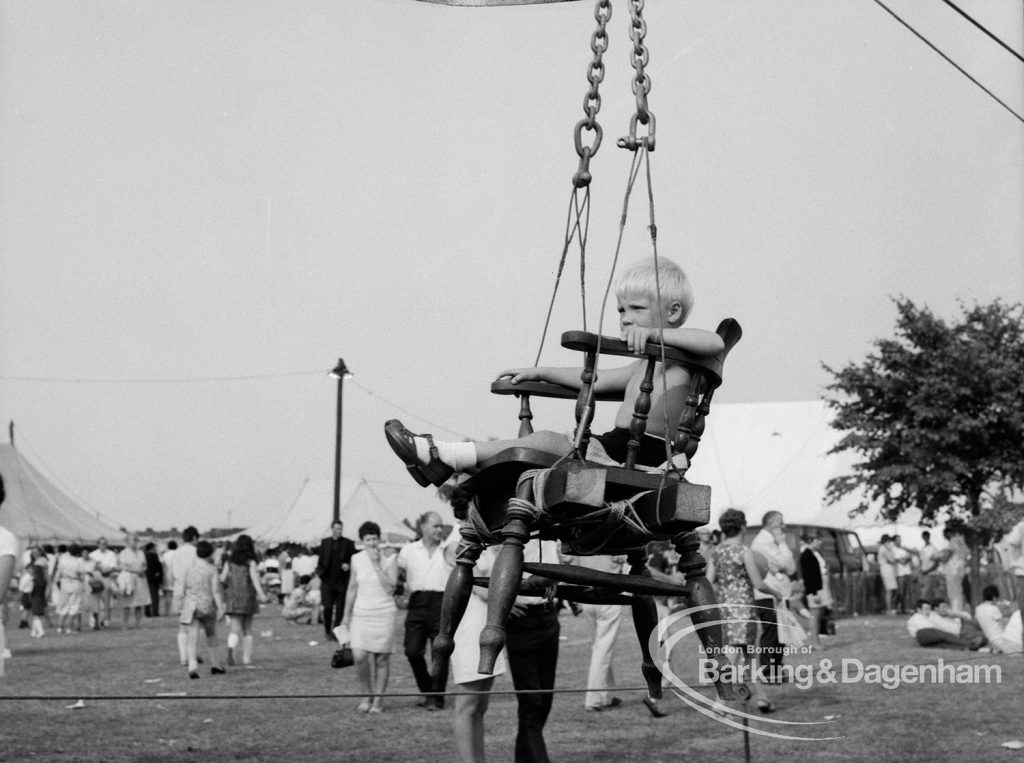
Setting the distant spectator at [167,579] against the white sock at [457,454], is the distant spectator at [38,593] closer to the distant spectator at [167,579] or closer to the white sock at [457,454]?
the distant spectator at [167,579]

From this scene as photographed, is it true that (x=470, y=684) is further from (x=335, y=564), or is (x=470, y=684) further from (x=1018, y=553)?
(x=335, y=564)

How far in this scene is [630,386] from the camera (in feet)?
15.0

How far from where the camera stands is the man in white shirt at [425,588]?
1089 centimetres

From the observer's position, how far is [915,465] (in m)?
26.0

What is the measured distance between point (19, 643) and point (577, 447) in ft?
60.7

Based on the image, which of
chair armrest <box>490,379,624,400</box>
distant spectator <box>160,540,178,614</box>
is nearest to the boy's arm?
chair armrest <box>490,379,624,400</box>

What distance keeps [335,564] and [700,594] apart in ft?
43.2

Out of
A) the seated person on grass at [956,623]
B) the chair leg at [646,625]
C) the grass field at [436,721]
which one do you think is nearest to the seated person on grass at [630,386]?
the chair leg at [646,625]

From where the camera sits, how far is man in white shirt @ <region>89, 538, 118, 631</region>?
2322 centimetres

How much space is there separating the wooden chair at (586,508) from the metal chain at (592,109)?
662 mm

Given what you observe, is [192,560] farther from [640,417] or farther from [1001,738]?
[640,417]

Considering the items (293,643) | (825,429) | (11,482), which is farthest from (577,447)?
(11,482)

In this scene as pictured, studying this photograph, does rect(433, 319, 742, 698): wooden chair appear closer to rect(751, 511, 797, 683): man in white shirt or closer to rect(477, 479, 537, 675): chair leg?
rect(477, 479, 537, 675): chair leg

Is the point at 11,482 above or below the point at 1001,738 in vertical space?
above
